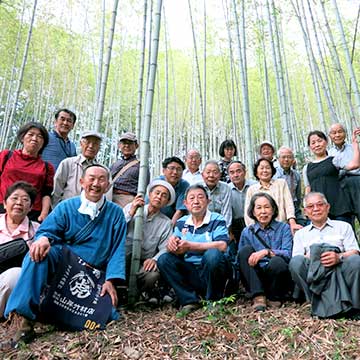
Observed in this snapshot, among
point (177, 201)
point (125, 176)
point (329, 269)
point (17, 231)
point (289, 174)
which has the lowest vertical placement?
point (329, 269)

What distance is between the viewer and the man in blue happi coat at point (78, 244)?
220 centimetres

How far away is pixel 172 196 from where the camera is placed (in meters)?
3.29

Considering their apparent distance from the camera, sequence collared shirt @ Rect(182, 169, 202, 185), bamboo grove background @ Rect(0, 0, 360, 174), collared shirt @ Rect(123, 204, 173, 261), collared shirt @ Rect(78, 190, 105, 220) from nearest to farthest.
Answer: collared shirt @ Rect(78, 190, 105, 220), collared shirt @ Rect(123, 204, 173, 261), collared shirt @ Rect(182, 169, 202, 185), bamboo grove background @ Rect(0, 0, 360, 174)

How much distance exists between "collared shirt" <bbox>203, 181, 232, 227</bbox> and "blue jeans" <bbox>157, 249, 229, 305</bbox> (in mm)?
969

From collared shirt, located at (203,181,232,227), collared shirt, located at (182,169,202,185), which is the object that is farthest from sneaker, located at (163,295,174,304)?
collared shirt, located at (182,169,202,185)

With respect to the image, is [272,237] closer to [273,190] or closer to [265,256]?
[265,256]

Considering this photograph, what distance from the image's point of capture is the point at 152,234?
122 inches

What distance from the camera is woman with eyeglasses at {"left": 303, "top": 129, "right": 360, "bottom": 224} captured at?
11.2 feet

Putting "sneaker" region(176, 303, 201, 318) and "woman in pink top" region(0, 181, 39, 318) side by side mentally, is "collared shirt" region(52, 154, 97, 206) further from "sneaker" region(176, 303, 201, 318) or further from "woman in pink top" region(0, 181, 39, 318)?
"sneaker" region(176, 303, 201, 318)

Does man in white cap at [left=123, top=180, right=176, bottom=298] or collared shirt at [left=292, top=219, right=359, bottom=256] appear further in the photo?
man in white cap at [left=123, top=180, right=176, bottom=298]

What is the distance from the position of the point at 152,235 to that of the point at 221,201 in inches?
36.3

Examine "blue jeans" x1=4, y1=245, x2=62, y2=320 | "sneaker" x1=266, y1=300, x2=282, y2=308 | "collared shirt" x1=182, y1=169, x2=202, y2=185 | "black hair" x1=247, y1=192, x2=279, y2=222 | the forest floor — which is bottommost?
the forest floor

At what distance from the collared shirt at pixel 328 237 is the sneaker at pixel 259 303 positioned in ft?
1.37

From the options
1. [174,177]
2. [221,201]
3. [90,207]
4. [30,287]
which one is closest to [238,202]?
[221,201]
